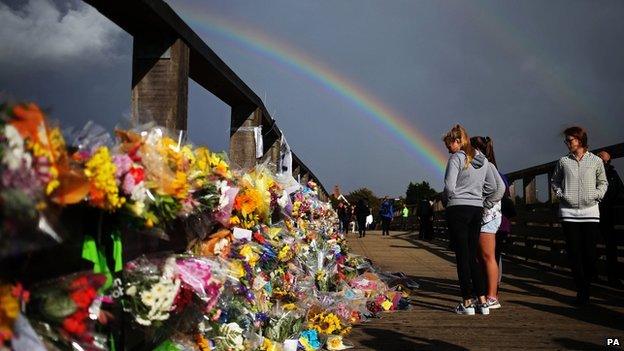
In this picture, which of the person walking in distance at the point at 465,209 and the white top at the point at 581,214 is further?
the white top at the point at 581,214

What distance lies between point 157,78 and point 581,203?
4.75 meters

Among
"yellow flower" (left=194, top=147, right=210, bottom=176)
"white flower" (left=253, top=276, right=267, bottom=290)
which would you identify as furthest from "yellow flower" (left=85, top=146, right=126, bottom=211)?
"white flower" (left=253, top=276, right=267, bottom=290)

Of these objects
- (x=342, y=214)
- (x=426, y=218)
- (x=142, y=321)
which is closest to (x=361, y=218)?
(x=342, y=214)

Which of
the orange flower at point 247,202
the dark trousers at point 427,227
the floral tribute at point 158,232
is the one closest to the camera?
the floral tribute at point 158,232

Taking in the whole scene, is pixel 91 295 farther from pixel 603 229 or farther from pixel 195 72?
pixel 603 229

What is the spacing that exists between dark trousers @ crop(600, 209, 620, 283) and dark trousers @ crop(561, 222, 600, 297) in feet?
4.97

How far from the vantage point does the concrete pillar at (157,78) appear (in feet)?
9.48

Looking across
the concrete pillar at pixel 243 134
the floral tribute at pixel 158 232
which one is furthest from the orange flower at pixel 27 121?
the concrete pillar at pixel 243 134

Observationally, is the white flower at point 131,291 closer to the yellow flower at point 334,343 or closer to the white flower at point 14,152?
the white flower at point 14,152

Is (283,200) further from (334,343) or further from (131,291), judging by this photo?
(131,291)

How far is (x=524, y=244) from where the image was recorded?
1151 centimetres

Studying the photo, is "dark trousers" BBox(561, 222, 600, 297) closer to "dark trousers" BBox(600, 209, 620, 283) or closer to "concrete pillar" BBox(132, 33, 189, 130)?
"dark trousers" BBox(600, 209, 620, 283)

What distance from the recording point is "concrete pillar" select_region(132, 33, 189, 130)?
9.48 ft

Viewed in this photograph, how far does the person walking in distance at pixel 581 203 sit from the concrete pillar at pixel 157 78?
4.64 metres
